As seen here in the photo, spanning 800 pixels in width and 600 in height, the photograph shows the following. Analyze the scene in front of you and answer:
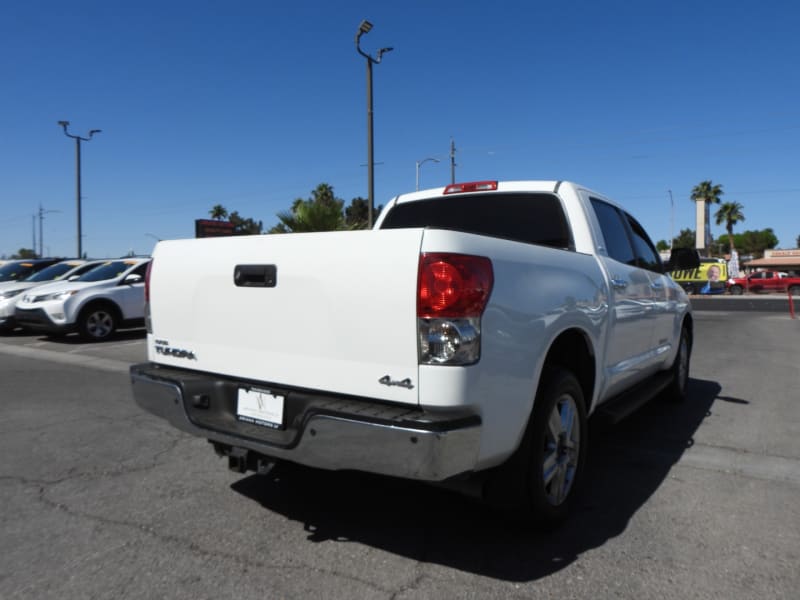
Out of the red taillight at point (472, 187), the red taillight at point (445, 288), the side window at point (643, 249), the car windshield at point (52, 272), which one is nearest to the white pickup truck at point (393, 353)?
the red taillight at point (445, 288)

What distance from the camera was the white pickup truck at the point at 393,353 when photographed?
2.25 m

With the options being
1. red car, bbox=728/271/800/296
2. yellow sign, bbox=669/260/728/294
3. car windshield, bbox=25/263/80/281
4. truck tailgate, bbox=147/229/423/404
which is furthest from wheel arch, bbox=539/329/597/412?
red car, bbox=728/271/800/296

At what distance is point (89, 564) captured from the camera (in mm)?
2617

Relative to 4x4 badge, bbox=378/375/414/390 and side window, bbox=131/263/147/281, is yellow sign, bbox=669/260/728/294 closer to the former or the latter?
side window, bbox=131/263/147/281

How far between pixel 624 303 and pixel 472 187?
1312 millimetres

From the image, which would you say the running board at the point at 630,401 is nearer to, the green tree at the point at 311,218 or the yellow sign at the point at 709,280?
the green tree at the point at 311,218

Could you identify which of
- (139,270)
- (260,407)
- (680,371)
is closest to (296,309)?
(260,407)

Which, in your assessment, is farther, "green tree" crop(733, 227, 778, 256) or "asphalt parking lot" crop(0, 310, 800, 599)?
"green tree" crop(733, 227, 778, 256)

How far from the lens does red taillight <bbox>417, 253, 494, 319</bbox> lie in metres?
2.24

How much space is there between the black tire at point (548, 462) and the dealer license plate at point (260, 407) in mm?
1017

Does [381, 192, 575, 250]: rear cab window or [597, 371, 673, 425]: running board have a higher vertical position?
[381, 192, 575, 250]: rear cab window

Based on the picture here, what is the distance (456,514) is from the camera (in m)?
3.16

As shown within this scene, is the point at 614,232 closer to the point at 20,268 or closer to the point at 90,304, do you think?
the point at 90,304

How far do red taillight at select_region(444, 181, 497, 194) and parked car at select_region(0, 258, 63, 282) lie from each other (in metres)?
14.0
